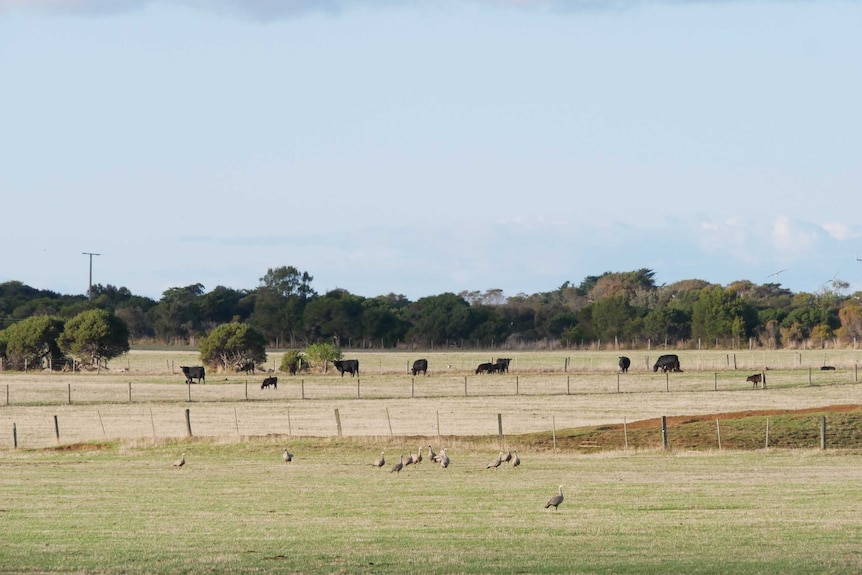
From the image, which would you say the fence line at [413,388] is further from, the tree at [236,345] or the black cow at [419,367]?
the tree at [236,345]

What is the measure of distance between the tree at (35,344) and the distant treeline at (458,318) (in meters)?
37.4

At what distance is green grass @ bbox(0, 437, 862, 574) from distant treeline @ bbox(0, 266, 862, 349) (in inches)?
3205

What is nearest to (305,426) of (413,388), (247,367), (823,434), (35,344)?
(413,388)

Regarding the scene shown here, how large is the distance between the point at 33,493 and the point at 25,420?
25008 mm

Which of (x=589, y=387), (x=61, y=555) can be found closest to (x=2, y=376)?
(x=589, y=387)

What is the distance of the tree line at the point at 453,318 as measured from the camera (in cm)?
12606

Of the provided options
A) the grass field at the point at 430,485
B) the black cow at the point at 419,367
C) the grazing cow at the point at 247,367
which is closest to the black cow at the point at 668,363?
the grass field at the point at 430,485

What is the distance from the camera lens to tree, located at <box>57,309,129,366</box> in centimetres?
8594

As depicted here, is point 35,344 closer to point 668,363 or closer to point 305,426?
point 668,363

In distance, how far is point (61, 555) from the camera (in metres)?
17.6

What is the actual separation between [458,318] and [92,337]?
58.2 meters

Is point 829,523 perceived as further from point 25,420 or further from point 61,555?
point 25,420

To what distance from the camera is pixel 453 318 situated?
13900 cm

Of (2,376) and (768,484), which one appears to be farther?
(2,376)
